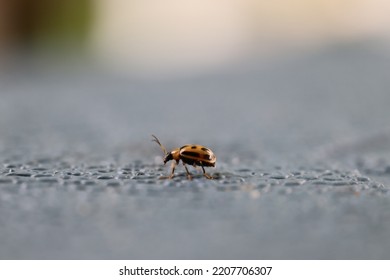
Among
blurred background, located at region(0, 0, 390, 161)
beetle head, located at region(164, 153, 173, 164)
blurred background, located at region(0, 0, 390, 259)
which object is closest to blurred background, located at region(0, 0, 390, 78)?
blurred background, located at region(0, 0, 390, 161)

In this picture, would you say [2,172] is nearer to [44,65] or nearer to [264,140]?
[264,140]

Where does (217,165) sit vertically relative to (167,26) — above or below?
below

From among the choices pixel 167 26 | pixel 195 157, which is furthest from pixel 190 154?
pixel 167 26

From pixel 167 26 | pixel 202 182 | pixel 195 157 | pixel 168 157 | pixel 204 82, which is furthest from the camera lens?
pixel 167 26

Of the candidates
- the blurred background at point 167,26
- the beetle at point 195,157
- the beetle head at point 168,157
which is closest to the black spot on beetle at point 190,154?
the beetle at point 195,157

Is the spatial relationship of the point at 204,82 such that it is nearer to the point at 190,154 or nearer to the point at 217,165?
the point at 217,165

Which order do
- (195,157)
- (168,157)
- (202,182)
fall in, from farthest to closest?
1. (168,157)
2. (195,157)
3. (202,182)

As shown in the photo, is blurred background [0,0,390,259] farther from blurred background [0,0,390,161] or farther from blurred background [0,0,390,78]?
blurred background [0,0,390,78]

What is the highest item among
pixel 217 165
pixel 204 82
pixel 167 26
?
pixel 167 26
